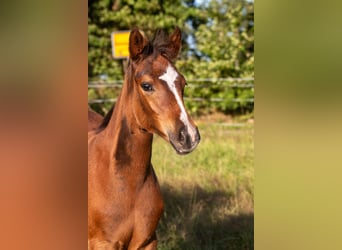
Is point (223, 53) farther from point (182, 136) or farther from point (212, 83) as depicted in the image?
point (182, 136)

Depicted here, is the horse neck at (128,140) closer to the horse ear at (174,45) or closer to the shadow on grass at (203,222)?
the horse ear at (174,45)

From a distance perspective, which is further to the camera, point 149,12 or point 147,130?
point 149,12

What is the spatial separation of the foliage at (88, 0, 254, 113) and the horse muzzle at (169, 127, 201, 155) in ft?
12.6

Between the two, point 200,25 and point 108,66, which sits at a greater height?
point 200,25

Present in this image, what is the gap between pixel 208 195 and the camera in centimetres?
280

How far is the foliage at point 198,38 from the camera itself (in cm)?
518

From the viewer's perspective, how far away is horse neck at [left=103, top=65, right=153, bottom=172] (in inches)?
52.3

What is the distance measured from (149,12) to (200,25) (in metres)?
0.50

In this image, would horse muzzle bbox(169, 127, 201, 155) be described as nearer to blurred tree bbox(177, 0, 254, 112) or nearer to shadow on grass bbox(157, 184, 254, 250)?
shadow on grass bbox(157, 184, 254, 250)

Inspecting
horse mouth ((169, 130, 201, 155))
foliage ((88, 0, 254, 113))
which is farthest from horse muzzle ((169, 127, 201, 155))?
foliage ((88, 0, 254, 113))

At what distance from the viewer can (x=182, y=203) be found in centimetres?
265

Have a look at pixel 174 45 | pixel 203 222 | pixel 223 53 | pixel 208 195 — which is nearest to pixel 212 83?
pixel 223 53
